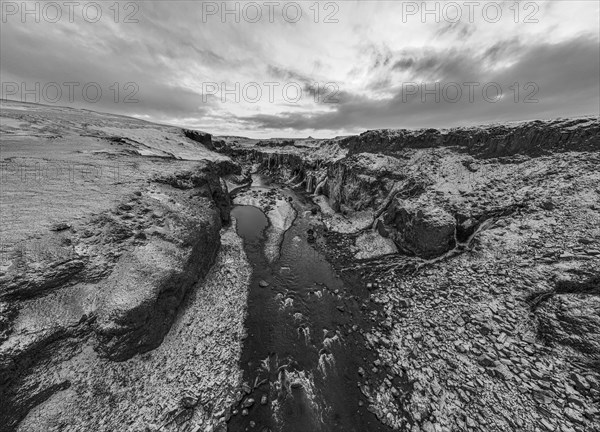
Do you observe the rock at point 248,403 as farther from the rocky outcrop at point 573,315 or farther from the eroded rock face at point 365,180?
the eroded rock face at point 365,180

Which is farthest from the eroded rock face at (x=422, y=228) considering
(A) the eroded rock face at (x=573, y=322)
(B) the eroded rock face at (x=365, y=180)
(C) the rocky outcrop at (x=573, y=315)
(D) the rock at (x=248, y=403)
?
(D) the rock at (x=248, y=403)

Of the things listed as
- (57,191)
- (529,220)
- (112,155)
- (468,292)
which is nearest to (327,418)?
(468,292)

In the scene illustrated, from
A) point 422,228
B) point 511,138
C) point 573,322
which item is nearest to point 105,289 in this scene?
point 422,228

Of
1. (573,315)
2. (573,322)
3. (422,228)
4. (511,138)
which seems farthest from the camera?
(511,138)

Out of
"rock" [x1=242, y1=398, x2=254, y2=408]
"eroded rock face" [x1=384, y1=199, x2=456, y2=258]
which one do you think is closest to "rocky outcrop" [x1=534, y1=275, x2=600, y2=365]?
"eroded rock face" [x1=384, y1=199, x2=456, y2=258]

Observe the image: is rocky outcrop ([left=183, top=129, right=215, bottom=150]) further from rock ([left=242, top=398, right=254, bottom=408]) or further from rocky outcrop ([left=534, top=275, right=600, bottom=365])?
rocky outcrop ([left=534, top=275, right=600, bottom=365])

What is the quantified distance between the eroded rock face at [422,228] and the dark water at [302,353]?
8.01 meters

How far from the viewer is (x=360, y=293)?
19.4 metres

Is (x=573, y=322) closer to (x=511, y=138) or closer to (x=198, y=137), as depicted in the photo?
(x=511, y=138)

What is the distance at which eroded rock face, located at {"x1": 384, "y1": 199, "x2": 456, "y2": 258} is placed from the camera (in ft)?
66.8

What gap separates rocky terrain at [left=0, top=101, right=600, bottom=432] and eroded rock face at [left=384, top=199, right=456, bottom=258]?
0.17 m

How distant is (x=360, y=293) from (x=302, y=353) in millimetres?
7581

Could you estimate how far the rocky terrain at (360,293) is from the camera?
1017 centimetres

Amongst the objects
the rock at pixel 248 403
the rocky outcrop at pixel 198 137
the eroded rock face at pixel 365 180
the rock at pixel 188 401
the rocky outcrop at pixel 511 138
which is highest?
the rocky outcrop at pixel 198 137
